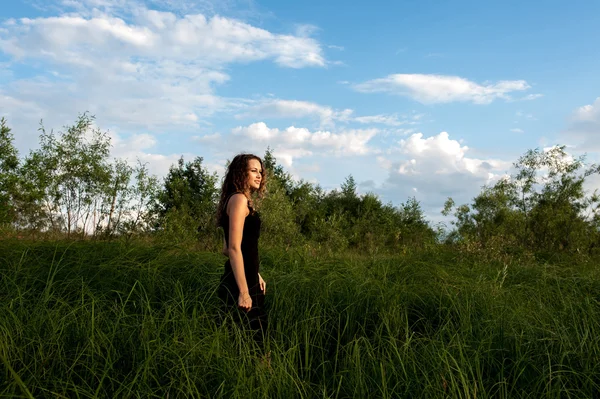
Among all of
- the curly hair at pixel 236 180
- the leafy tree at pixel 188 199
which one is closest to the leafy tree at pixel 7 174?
the leafy tree at pixel 188 199

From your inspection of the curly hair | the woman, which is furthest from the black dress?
the curly hair

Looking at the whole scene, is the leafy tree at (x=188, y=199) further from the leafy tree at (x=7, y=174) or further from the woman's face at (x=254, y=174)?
the woman's face at (x=254, y=174)

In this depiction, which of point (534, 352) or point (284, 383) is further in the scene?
point (534, 352)

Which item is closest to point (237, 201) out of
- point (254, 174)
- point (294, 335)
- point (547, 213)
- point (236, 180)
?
point (236, 180)

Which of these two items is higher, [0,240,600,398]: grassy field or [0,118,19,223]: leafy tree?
[0,118,19,223]: leafy tree

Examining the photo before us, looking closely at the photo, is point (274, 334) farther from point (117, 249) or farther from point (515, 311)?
point (117, 249)

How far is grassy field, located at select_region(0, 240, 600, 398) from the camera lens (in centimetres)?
328

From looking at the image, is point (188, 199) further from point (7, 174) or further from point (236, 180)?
point (236, 180)

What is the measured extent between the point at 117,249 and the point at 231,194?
3192 mm

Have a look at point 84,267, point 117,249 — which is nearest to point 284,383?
point 84,267

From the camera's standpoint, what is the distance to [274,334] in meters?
4.54

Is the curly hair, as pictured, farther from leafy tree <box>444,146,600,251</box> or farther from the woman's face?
leafy tree <box>444,146,600,251</box>

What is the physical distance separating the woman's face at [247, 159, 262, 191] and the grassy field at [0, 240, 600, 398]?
1.09 meters

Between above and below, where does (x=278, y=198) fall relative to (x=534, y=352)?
above
